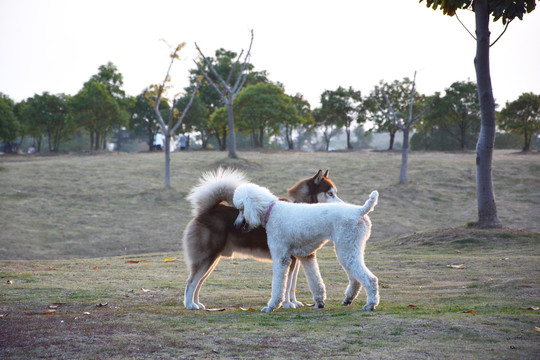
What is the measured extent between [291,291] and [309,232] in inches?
47.6

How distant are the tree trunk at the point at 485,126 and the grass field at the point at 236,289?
793mm

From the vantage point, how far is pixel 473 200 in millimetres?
26469

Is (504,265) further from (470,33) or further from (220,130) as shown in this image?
(220,130)

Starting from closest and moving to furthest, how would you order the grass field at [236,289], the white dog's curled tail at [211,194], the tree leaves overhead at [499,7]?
1. the grass field at [236,289]
2. the white dog's curled tail at [211,194]
3. the tree leaves overhead at [499,7]

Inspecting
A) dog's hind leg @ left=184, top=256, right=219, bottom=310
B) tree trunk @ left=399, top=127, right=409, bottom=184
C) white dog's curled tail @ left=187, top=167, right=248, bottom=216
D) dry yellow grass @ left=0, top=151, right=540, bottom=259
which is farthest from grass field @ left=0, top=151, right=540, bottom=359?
tree trunk @ left=399, top=127, right=409, bottom=184

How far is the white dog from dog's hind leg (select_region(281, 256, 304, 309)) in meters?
0.28

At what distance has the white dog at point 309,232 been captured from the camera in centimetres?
667

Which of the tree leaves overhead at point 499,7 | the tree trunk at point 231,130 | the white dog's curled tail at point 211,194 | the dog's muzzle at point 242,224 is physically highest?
the tree leaves overhead at point 499,7

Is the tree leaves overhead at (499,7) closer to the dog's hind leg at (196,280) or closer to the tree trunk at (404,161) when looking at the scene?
the dog's hind leg at (196,280)

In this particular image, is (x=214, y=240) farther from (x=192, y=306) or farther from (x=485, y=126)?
(x=485, y=126)

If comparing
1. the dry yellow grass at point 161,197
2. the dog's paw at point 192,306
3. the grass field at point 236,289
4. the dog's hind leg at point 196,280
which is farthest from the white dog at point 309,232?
the dry yellow grass at point 161,197

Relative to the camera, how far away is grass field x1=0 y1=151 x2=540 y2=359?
16.3ft

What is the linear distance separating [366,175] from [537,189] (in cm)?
947

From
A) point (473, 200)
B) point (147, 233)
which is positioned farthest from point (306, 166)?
point (147, 233)
